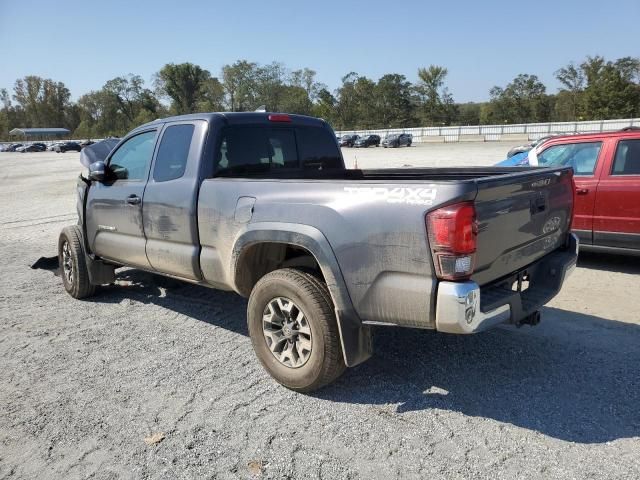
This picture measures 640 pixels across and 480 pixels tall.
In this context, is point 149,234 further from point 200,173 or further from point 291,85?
point 291,85

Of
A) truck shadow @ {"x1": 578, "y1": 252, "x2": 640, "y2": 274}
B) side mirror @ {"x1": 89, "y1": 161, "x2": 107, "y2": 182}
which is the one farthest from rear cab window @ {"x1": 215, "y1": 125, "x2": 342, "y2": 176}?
truck shadow @ {"x1": 578, "y1": 252, "x2": 640, "y2": 274}

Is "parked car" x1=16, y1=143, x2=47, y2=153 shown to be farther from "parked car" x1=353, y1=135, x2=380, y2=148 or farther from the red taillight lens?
the red taillight lens

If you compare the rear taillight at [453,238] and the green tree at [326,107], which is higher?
the green tree at [326,107]

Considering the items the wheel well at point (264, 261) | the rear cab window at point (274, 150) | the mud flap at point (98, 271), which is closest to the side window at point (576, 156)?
the rear cab window at point (274, 150)

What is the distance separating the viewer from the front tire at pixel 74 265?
19.0 feet

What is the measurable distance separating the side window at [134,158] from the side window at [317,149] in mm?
1395

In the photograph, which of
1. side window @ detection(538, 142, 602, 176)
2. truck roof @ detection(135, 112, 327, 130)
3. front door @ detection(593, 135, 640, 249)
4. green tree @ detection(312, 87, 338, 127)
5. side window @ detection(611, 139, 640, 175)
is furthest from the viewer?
green tree @ detection(312, 87, 338, 127)

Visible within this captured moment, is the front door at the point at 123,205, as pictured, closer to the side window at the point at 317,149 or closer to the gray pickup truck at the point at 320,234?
the gray pickup truck at the point at 320,234

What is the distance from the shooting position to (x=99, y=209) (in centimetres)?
543

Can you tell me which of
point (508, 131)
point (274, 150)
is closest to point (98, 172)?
point (274, 150)

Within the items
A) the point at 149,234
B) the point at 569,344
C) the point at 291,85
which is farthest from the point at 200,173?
the point at 291,85

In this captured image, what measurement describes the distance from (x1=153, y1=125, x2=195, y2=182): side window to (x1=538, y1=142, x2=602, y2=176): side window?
4498 mm

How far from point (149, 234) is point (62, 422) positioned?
1816 mm

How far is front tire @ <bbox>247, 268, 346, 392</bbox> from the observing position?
134 inches
